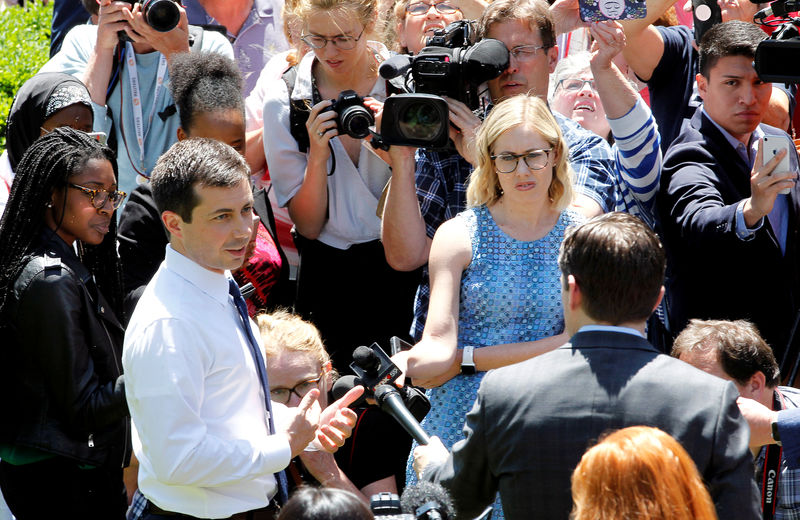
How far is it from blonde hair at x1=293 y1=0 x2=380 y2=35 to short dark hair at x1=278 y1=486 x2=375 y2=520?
272 cm

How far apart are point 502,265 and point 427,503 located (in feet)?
4.73

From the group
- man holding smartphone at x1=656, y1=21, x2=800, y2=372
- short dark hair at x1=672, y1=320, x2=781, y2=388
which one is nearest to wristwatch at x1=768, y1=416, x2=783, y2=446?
short dark hair at x1=672, y1=320, x2=781, y2=388

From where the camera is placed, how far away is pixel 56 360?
3.55 m

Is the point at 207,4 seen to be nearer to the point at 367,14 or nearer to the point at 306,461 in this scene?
the point at 367,14

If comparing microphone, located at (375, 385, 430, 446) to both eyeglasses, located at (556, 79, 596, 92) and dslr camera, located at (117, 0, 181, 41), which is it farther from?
eyeglasses, located at (556, 79, 596, 92)

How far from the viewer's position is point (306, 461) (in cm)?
393

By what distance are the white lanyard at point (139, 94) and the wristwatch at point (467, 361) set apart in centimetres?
213

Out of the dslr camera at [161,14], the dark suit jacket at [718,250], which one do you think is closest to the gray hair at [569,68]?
the dark suit jacket at [718,250]

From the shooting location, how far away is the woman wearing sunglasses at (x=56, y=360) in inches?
141

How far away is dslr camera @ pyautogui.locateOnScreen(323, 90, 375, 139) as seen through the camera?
14.2ft

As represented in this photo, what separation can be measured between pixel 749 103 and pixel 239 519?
2.80 m

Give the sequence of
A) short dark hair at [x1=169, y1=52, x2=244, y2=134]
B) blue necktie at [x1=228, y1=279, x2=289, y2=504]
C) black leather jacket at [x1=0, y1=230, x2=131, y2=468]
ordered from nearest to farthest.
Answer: blue necktie at [x1=228, y1=279, x2=289, y2=504] → black leather jacket at [x1=0, y1=230, x2=131, y2=468] → short dark hair at [x1=169, y1=52, x2=244, y2=134]

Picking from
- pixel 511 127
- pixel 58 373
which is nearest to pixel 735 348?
pixel 511 127

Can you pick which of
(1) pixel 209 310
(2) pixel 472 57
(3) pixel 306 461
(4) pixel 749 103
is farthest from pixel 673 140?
(1) pixel 209 310
